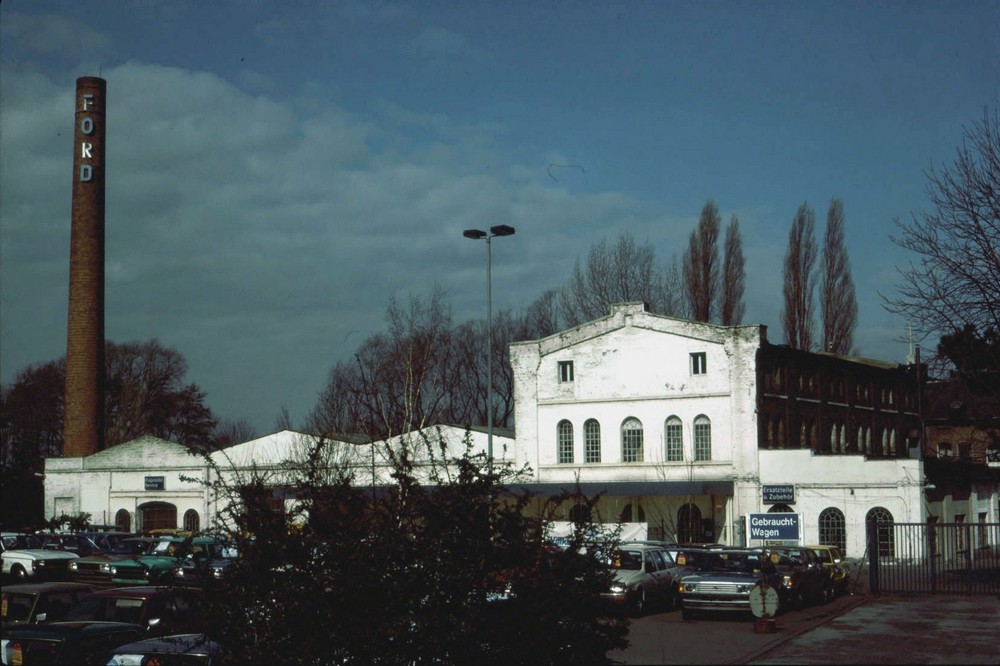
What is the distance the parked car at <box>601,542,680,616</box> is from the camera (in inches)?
1054

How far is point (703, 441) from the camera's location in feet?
170

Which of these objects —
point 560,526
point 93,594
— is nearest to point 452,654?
point 93,594

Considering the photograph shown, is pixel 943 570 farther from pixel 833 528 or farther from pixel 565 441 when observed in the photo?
pixel 565 441

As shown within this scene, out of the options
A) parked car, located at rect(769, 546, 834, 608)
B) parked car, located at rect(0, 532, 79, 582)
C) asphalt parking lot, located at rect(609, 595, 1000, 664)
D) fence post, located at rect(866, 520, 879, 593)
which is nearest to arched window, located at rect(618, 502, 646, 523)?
parked car, located at rect(769, 546, 834, 608)

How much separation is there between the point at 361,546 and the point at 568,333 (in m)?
46.0

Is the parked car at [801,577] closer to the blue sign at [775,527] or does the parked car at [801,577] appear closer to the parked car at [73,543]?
the blue sign at [775,527]

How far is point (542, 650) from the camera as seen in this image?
30.1 ft

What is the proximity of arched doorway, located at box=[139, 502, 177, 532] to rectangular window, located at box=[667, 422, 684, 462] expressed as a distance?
91.4ft

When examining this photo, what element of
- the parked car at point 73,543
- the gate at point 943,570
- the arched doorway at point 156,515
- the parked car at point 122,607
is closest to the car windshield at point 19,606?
the parked car at point 122,607

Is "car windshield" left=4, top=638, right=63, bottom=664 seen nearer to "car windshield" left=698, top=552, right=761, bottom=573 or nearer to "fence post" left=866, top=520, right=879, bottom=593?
"car windshield" left=698, top=552, right=761, bottom=573

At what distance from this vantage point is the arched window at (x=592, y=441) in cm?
5400

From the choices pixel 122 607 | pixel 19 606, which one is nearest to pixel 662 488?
pixel 122 607

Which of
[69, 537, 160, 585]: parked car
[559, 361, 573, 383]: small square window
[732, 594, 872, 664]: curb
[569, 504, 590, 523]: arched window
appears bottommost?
[732, 594, 872, 664]: curb

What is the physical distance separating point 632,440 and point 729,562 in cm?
2564
